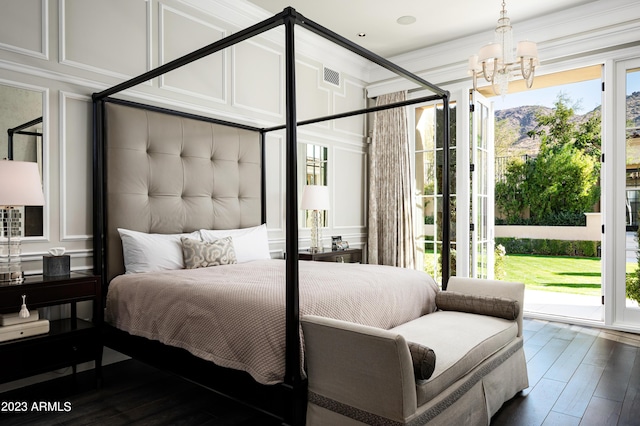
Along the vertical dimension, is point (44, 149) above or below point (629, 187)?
above

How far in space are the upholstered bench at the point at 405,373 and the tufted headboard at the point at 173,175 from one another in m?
1.87

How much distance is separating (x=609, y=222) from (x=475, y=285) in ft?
6.53

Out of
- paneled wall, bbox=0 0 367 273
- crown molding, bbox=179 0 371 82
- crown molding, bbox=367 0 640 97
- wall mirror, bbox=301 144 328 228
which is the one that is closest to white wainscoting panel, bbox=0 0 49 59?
paneled wall, bbox=0 0 367 273

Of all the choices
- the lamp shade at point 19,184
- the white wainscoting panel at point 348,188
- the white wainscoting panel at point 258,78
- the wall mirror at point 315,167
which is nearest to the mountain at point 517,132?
the white wainscoting panel at point 348,188

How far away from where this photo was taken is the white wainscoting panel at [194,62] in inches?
137

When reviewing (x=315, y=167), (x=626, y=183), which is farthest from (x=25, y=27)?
(x=626, y=183)

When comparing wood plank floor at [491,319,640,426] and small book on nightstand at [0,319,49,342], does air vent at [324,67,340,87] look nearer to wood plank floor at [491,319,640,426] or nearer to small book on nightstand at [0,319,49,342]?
wood plank floor at [491,319,640,426]

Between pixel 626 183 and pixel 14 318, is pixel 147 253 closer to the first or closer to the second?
pixel 14 318

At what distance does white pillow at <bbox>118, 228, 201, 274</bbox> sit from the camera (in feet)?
9.71

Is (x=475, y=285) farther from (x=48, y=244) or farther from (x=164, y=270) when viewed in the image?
(x=48, y=244)

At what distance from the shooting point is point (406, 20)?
174 inches

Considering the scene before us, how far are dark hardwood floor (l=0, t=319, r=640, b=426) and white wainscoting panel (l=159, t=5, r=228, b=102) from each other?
222 cm

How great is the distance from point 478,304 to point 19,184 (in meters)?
2.72

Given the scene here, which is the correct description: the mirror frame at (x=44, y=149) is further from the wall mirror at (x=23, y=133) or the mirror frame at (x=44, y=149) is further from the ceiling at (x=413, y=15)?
the ceiling at (x=413, y=15)
